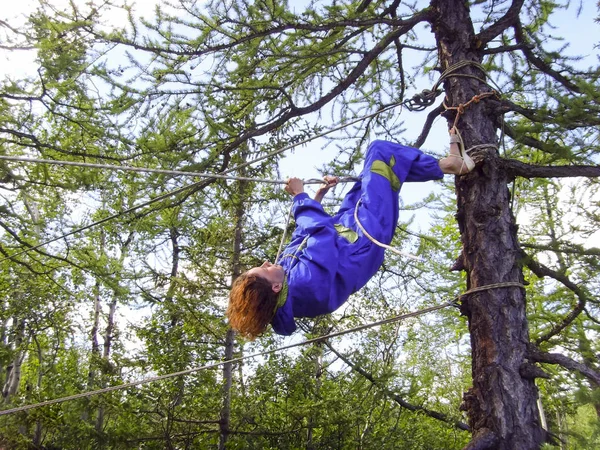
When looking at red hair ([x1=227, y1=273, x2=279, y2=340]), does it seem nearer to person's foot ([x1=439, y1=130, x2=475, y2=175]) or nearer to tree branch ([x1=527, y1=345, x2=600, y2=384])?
person's foot ([x1=439, y1=130, x2=475, y2=175])

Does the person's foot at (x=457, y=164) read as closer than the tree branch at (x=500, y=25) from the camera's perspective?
Yes

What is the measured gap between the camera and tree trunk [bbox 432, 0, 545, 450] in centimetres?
236

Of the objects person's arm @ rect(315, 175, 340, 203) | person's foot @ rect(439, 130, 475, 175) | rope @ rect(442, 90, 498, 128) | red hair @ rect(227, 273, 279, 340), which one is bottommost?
red hair @ rect(227, 273, 279, 340)

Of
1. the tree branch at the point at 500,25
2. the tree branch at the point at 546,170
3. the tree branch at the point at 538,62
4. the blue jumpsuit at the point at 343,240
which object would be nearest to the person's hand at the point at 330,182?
the blue jumpsuit at the point at 343,240

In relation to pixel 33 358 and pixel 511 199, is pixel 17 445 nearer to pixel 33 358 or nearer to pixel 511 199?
pixel 33 358

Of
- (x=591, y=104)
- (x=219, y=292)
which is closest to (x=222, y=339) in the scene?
(x=219, y=292)

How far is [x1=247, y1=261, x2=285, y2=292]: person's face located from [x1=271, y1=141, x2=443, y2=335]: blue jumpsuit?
0.15 ft

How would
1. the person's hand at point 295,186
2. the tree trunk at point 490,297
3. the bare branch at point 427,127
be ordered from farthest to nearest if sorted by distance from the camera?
the bare branch at point 427,127
the person's hand at point 295,186
the tree trunk at point 490,297

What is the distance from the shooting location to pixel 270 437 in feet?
→ 20.8

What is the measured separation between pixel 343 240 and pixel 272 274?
0.44m

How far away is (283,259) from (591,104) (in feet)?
5.96

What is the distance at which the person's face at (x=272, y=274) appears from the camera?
2.73m

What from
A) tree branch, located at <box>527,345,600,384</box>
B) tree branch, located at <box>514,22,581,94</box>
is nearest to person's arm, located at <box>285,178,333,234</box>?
tree branch, located at <box>527,345,600,384</box>

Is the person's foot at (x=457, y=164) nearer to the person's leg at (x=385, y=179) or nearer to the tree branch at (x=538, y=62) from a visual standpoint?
the person's leg at (x=385, y=179)
